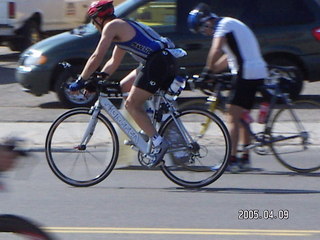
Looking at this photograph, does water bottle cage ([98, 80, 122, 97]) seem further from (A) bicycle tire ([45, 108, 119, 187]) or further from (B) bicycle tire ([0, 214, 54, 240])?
(B) bicycle tire ([0, 214, 54, 240])

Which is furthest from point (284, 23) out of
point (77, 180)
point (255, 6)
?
point (77, 180)

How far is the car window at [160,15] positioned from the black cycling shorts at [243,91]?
447 cm

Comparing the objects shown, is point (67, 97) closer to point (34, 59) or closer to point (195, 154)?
point (34, 59)

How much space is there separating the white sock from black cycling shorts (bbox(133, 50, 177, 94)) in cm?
42

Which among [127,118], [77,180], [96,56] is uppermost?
[96,56]

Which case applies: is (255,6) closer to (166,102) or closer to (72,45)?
(72,45)

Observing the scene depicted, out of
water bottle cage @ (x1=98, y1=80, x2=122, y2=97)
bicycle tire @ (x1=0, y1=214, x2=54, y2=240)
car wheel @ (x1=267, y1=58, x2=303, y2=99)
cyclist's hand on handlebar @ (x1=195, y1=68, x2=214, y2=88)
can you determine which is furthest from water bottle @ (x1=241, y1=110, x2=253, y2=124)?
bicycle tire @ (x1=0, y1=214, x2=54, y2=240)

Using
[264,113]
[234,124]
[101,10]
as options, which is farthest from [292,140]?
[101,10]

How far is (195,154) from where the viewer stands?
8086mm

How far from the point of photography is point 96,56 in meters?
7.78

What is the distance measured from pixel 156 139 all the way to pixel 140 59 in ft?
2.49

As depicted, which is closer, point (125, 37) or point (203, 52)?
point (125, 37)

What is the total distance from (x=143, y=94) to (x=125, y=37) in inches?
21.6

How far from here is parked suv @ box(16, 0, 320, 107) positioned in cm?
1259
